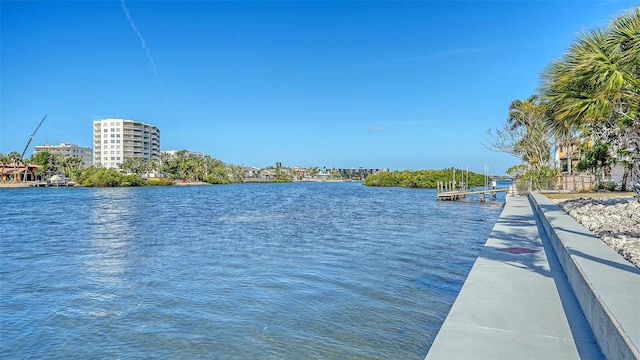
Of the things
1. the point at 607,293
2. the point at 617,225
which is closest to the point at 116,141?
the point at 617,225

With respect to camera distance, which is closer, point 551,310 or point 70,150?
point 551,310

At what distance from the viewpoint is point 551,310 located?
473 cm

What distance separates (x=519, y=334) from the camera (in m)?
4.06

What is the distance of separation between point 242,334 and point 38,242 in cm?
1276

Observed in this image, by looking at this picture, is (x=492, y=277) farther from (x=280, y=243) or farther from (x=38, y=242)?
(x=38, y=242)

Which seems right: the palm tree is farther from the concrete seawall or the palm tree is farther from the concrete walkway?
the concrete walkway

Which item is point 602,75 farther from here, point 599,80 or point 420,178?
point 420,178

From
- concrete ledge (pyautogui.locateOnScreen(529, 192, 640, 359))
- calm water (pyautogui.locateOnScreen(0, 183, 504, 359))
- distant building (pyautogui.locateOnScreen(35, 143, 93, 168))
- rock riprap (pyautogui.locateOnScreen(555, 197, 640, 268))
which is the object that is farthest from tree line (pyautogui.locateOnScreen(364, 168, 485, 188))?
distant building (pyautogui.locateOnScreen(35, 143, 93, 168))

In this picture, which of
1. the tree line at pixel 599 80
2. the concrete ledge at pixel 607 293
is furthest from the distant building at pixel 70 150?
the concrete ledge at pixel 607 293

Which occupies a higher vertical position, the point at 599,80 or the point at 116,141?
the point at 116,141

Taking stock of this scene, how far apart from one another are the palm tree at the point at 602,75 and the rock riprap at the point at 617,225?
899mm

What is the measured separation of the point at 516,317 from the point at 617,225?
18.6 feet

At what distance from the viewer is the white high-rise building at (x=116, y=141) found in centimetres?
12662

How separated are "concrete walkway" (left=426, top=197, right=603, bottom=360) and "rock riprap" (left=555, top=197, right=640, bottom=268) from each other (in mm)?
877
